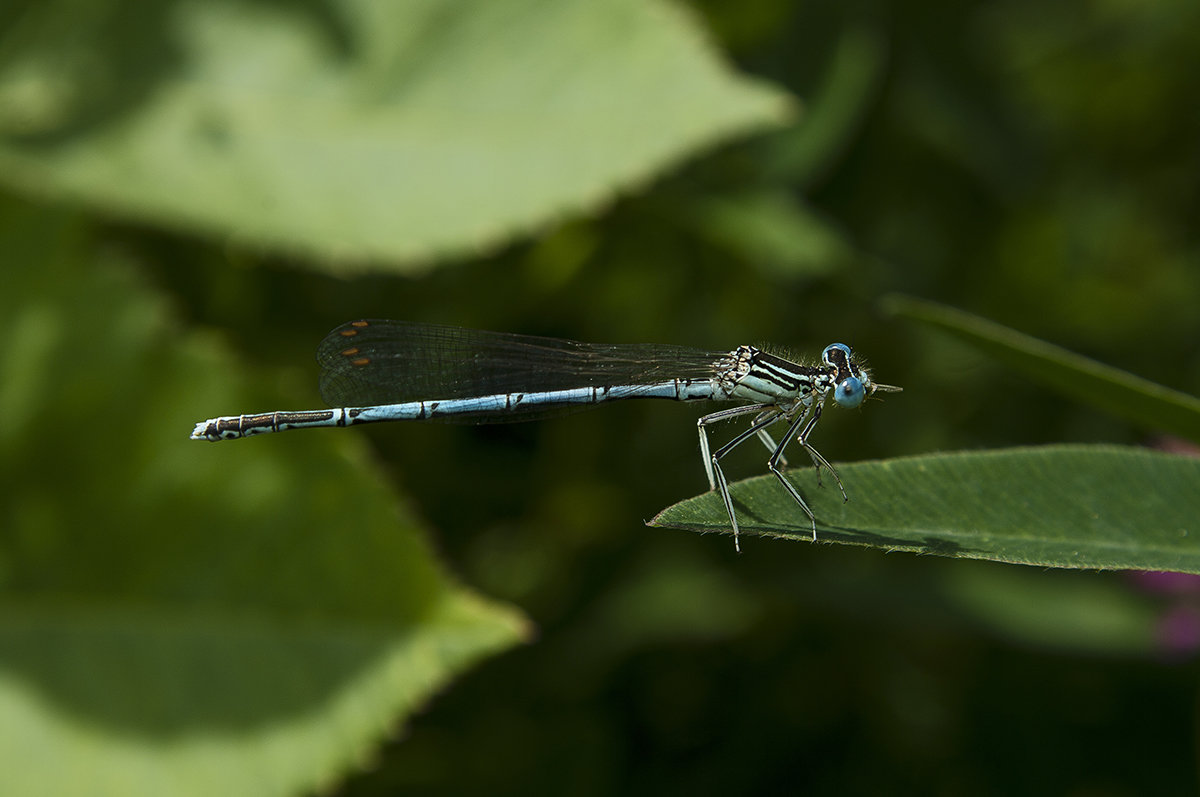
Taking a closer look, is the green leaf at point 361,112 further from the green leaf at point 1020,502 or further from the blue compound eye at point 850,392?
the green leaf at point 1020,502

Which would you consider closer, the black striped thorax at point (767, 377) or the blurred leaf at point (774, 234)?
the black striped thorax at point (767, 377)

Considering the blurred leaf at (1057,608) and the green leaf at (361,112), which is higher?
the green leaf at (361,112)

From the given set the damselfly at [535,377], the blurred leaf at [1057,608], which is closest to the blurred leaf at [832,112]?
the damselfly at [535,377]

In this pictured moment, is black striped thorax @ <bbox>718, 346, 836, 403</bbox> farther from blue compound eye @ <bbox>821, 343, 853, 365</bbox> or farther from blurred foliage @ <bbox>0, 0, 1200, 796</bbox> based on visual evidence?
blurred foliage @ <bbox>0, 0, 1200, 796</bbox>

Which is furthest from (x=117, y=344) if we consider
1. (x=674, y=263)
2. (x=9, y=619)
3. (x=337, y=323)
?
(x=674, y=263)

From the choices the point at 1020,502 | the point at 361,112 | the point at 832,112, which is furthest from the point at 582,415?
the point at 1020,502

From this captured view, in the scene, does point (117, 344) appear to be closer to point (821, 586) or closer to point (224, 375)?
point (224, 375)
